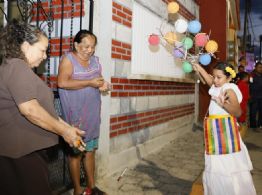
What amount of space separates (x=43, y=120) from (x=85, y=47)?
64.5 inches

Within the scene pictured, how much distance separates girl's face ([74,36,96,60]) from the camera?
3.50 metres

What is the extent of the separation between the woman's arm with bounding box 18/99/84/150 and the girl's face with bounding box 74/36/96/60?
157cm

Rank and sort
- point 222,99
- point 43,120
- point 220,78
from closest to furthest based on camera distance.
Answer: point 43,120 → point 222,99 → point 220,78

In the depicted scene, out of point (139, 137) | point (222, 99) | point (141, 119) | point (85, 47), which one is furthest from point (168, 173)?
point (85, 47)

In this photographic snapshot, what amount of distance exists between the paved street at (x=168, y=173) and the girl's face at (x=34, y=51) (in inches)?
92.4

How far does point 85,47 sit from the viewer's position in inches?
138

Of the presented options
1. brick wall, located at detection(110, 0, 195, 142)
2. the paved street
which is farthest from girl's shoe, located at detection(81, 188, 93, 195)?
brick wall, located at detection(110, 0, 195, 142)

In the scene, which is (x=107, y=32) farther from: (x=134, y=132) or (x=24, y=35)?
(x=24, y=35)

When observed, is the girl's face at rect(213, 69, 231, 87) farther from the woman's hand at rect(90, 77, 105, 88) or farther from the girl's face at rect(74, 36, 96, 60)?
the girl's face at rect(74, 36, 96, 60)

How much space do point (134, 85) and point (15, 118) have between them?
3.40 m

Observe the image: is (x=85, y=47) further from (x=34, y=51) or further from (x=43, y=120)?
(x=43, y=120)

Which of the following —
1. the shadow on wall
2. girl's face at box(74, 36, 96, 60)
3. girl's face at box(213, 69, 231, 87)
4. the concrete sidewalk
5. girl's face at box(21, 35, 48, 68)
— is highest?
girl's face at box(74, 36, 96, 60)

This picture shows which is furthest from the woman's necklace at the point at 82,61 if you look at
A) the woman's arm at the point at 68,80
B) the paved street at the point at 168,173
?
the paved street at the point at 168,173

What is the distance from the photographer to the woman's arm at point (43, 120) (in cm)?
198
